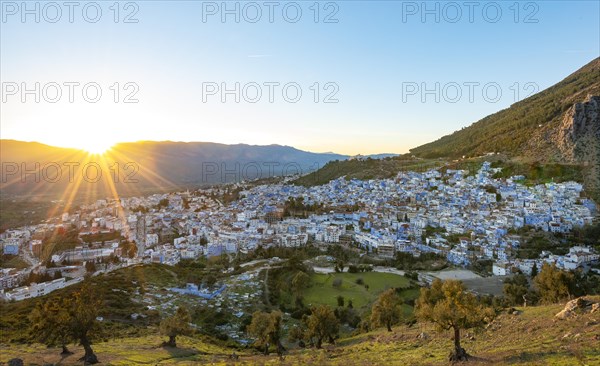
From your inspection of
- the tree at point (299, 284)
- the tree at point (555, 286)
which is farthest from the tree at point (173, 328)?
the tree at point (555, 286)

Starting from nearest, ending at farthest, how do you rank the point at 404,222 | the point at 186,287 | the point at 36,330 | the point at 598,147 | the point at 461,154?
the point at 36,330 → the point at 186,287 → the point at 404,222 → the point at 598,147 → the point at 461,154

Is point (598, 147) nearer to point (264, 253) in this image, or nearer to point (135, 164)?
point (264, 253)

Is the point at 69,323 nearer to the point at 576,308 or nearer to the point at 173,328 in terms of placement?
the point at 173,328

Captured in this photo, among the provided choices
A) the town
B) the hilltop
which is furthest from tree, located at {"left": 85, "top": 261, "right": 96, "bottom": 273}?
the hilltop

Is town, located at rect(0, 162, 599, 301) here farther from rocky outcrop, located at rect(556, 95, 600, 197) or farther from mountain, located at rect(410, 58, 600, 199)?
rocky outcrop, located at rect(556, 95, 600, 197)

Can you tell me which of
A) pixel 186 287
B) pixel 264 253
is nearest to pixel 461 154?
pixel 264 253

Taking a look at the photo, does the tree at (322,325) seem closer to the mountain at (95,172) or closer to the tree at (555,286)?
the tree at (555,286)
